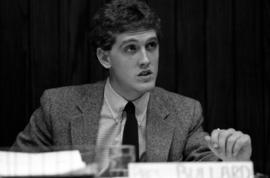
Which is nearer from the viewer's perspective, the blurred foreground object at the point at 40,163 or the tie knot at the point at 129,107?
the blurred foreground object at the point at 40,163

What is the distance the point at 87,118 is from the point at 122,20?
351 millimetres

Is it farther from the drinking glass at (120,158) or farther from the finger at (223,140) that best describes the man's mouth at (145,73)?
the drinking glass at (120,158)

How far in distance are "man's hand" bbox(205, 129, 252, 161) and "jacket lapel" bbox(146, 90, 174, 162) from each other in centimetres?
34

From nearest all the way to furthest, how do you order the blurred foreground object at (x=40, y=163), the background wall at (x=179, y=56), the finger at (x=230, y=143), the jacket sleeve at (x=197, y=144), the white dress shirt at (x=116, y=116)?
the blurred foreground object at (x=40, y=163)
the finger at (x=230, y=143)
the jacket sleeve at (x=197, y=144)
the white dress shirt at (x=116, y=116)
the background wall at (x=179, y=56)

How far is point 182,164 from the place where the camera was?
112 cm

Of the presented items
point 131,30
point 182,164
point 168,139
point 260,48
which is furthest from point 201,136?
point 182,164

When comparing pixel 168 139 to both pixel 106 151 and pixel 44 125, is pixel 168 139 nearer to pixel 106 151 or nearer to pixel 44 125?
pixel 44 125

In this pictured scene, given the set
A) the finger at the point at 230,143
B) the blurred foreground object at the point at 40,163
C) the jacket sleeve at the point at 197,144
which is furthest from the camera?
the jacket sleeve at the point at 197,144

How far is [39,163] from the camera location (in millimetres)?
1121

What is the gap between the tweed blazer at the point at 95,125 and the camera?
6.04 ft

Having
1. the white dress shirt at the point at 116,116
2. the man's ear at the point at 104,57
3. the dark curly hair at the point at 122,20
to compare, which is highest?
the dark curly hair at the point at 122,20

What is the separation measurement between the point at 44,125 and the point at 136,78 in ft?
1.19

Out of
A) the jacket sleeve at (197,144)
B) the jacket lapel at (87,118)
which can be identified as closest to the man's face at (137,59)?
the jacket lapel at (87,118)

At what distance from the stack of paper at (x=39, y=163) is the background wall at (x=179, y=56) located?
1067mm
